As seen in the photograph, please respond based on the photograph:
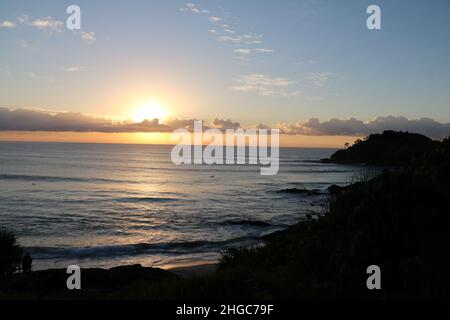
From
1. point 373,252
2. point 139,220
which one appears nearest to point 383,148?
point 139,220

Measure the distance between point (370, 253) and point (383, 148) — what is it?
131 m

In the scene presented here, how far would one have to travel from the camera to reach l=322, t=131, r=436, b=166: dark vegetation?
4627 inches

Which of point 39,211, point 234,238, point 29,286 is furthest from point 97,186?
point 29,286

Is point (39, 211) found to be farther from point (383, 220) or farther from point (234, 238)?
point (383, 220)

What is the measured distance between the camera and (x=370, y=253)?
726cm

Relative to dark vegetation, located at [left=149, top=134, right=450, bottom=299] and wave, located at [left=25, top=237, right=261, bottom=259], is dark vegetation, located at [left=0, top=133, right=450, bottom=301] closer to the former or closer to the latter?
dark vegetation, located at [left=149, top=134, right=450, bottom=299]

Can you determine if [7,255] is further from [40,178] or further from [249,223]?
[40,178]

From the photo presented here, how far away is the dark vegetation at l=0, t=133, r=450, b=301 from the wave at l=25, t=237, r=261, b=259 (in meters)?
14.1

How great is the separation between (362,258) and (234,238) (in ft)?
61.0

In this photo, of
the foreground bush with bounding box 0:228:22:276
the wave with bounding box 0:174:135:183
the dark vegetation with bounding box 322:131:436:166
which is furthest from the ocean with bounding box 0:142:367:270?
the dark vegetation with bounding box 322:131:436:166

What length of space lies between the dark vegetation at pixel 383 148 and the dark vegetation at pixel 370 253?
11273 centimetres
